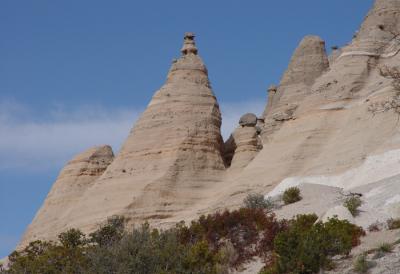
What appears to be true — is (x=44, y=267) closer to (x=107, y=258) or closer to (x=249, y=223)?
(x=107, y=258)

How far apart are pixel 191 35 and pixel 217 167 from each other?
891 cm

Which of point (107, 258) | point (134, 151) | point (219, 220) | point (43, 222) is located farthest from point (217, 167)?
point (107, 258)

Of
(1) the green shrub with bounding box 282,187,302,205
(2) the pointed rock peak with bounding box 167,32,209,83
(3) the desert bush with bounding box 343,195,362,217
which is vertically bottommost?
(3) the desert bush with bounding box 343,195,362,217

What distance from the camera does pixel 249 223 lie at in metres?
27.2

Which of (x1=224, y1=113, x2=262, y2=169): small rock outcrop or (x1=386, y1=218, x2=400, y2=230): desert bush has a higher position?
(x1=224, y1=113, x2=262, y2=169): small rock outcrop

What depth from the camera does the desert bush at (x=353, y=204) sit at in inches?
1001

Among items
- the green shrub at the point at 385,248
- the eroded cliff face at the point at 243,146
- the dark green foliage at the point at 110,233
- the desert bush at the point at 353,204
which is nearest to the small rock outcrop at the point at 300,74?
the eroded cliff face at the point at 243,146

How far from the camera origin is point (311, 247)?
1952cm

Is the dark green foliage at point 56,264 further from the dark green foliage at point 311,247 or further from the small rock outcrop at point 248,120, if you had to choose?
the small rock outcrop at point 248,120

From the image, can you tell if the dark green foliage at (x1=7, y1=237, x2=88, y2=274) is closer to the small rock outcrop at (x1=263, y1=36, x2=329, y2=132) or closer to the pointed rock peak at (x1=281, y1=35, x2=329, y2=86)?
the small rock outcrop at (x1=263, y1=36, x2=329, y2=132)

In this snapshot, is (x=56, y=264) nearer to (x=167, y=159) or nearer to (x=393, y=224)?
(x=393, y=224)

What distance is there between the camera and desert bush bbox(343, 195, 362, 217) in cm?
2542

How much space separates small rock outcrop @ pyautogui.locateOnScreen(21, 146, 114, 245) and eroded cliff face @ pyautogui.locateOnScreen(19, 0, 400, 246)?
0.18m

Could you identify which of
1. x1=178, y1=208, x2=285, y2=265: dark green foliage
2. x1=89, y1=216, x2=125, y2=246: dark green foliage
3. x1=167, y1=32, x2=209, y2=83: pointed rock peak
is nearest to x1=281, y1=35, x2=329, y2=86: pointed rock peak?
x1=167, y1=32, x2=209, y2=83: pointed rock peak
